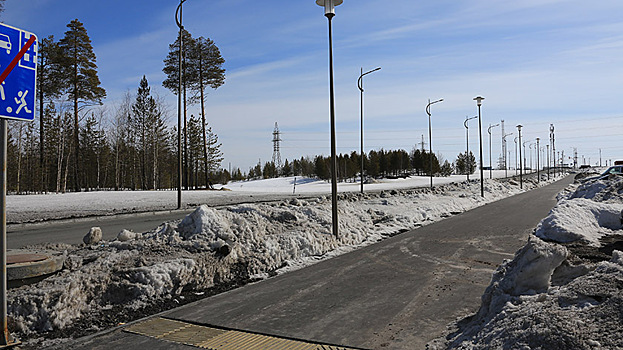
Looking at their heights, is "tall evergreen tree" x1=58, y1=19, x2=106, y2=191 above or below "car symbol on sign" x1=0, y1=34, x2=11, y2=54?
above

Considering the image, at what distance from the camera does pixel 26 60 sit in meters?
4.90

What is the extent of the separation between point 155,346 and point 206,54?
43924mm

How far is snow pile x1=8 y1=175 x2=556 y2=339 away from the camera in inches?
226

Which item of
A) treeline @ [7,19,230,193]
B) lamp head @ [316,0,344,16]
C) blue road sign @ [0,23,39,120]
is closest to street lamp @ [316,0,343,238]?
lamp head @ [316,0,344,16]

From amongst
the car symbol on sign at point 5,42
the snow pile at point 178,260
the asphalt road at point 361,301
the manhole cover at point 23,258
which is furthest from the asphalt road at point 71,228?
the car symbol on sign at point 5,42

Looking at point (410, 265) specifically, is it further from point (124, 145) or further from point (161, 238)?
point (124, 145)

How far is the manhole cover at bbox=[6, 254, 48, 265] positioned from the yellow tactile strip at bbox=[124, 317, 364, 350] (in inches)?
89.8

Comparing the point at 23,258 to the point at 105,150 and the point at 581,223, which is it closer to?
the point at 581,223

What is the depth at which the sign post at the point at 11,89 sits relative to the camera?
4688mm

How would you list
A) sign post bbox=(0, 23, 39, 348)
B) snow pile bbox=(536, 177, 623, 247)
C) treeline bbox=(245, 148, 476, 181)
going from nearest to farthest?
sign post bbox=(0, 23, 39, 348)
snow pile bbox=(536, 177, 623, 247)
treeline bbox=(245, 148, 476, 181)

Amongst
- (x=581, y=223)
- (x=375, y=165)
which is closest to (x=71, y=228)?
(x=581, y=223)

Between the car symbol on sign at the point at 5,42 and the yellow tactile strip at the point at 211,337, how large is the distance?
12.0 ft

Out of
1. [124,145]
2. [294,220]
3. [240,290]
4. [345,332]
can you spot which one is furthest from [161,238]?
[124,145]

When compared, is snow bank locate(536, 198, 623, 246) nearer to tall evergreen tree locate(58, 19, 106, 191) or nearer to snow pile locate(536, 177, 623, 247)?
snow pile locate(536, 177, 623, 247)
